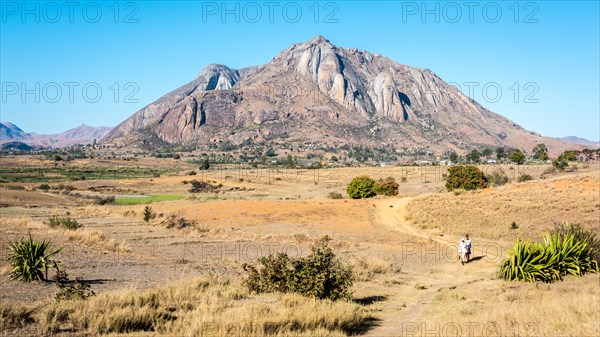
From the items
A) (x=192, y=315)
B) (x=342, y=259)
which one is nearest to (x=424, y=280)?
(x=342, y=259)

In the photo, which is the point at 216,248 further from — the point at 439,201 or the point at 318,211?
the point at 439,201

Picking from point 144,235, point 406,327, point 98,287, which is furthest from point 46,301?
point 144,235

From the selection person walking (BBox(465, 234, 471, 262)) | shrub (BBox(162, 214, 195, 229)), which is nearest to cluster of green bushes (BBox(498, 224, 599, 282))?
person walking (BBox(465, 234, 471, 262))

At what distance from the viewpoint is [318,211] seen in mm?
40969

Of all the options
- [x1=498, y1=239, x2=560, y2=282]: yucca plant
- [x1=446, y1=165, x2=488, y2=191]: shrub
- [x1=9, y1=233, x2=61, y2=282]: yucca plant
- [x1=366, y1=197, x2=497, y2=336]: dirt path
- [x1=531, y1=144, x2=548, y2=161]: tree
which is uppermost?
[x1=531, y1=144, x2=548, y2=161]: tree

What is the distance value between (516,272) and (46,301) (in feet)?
48.7

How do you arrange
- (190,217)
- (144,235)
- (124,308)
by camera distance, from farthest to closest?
1. (190,217)
2. (144,235)
3. (124,308)

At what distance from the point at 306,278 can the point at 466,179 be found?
146ft

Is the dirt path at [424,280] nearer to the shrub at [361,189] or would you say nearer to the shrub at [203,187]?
the shrub at [361,189]

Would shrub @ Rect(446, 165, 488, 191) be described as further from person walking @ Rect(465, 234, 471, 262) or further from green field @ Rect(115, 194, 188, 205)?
green field @ Rect(115, 194, 188, 205)

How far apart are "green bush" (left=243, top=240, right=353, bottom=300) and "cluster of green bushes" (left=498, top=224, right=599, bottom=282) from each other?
749cm

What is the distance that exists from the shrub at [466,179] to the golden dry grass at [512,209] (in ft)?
26.7

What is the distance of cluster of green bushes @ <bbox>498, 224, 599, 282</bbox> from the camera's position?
664 inches

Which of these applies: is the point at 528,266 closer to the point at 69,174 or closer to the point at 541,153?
the point at 69,174
